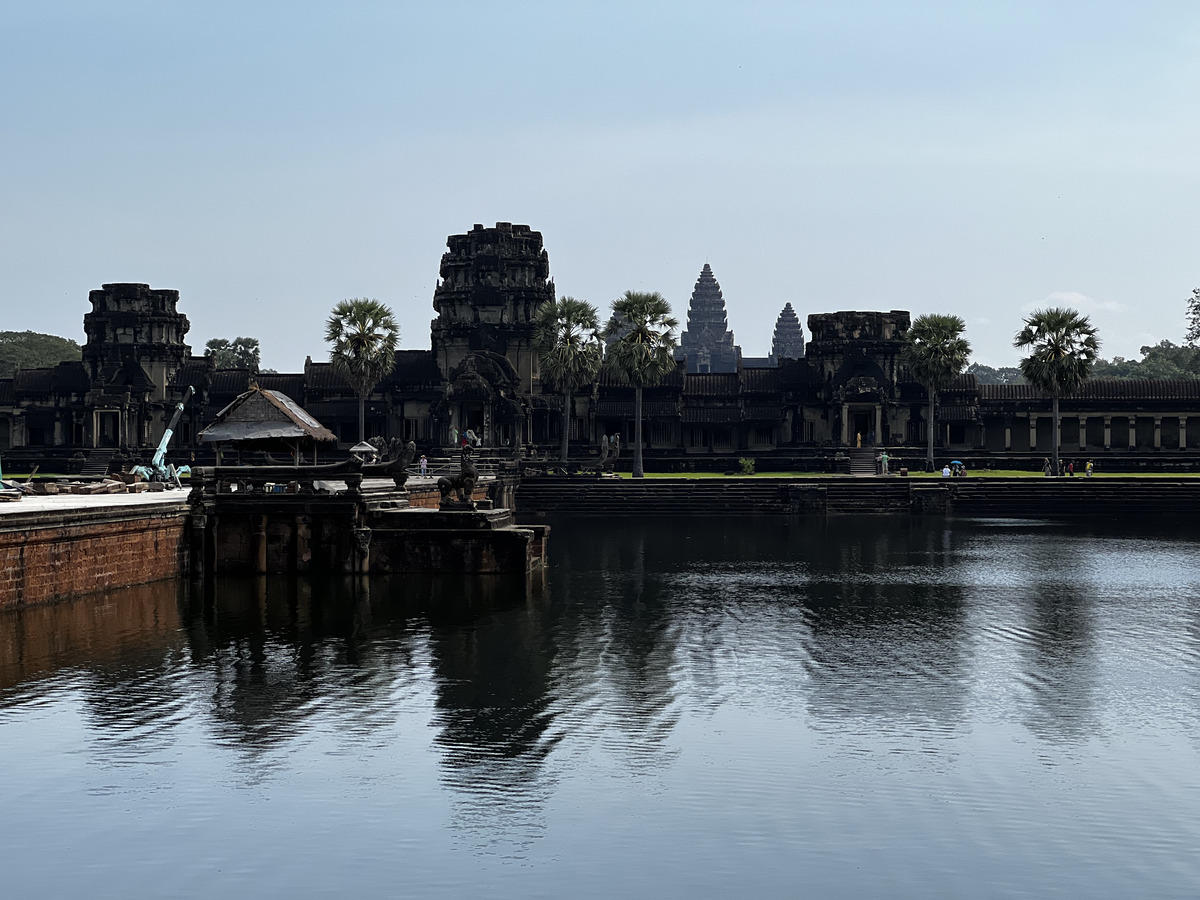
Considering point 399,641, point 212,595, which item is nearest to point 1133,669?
point 399,641

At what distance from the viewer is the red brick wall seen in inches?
1332

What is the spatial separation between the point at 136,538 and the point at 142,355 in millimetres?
62226

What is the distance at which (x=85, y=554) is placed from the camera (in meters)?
37.3

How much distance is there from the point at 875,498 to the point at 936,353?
17.0 m

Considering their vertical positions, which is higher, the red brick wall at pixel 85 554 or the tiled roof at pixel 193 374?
the tiled roof at pixel 193 374

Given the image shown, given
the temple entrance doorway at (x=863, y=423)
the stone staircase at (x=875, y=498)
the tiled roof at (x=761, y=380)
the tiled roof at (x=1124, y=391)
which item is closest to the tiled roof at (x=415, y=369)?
the tiled roof at (x=761, y=380)

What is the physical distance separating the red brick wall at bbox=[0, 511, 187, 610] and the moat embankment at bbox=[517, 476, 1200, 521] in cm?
3336

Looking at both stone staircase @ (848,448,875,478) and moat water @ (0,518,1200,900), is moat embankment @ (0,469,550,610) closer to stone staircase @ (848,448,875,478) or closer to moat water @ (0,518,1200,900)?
moat water @ (0,518,1200,900)

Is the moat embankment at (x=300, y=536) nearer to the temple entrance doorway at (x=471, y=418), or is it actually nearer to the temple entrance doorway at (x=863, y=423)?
the temple entrance doorway at (x=471, y=418)

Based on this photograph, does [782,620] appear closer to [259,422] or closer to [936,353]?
[259,422]

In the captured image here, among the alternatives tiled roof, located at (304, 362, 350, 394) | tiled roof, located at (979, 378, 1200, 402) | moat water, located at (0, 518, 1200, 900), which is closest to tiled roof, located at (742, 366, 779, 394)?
tiled roof, located at (979, 378, 1200, 402)

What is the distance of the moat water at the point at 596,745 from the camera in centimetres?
1639

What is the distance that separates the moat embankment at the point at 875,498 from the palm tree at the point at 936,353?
42.7 ft

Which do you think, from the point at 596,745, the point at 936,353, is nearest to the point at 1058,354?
the point at 936,353
